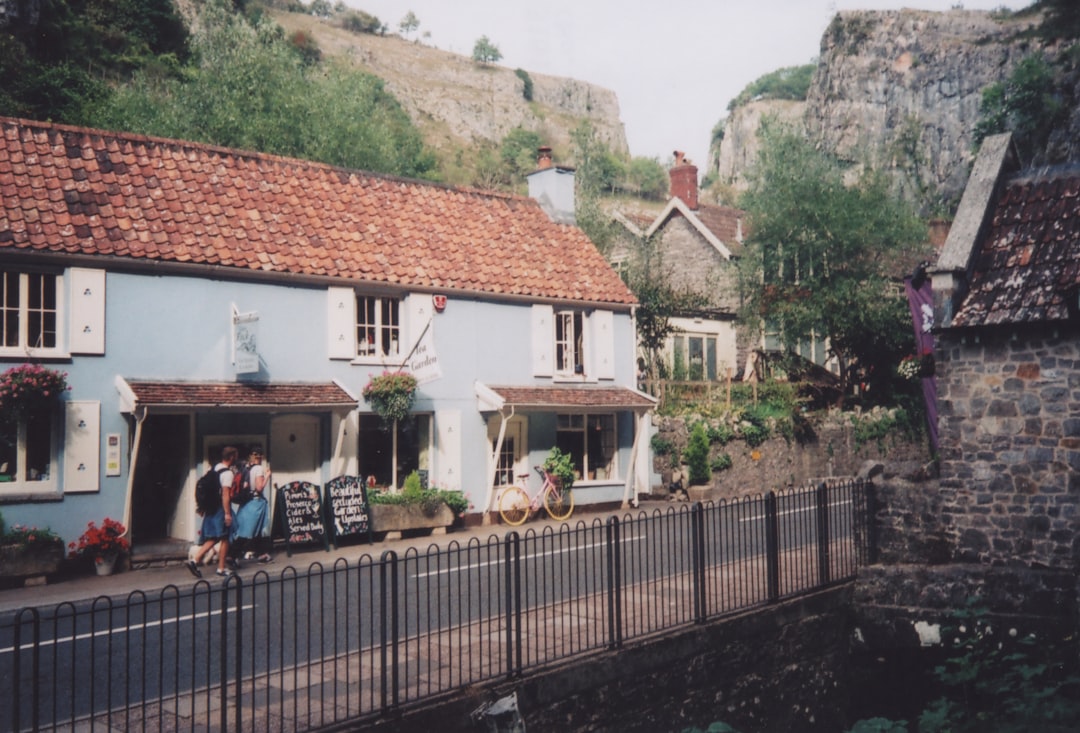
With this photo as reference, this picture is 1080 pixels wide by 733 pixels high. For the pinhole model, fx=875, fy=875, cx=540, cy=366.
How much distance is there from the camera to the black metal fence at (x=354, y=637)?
653 centimetres

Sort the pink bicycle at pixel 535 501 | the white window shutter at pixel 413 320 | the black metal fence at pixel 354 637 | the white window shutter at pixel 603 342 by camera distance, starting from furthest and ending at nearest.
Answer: the white window shutter at pixel 603 342, the pink bicycle at pixel 535 501, the white window shutter at pixel 413 320, the black metal fence at pixel 354 637

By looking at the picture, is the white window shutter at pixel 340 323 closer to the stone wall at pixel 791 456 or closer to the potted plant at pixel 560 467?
the potted plant at pixel 560 467

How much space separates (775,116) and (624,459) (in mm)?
21742

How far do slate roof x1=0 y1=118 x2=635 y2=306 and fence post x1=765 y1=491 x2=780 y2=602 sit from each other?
1109 cm

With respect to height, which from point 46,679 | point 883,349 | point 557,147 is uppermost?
point 557,147

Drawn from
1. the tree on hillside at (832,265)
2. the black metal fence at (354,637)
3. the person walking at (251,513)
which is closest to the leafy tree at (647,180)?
the tree on hillside at (832,265)

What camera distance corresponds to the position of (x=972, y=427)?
13.1 meters

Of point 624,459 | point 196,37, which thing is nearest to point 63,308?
point 624,459

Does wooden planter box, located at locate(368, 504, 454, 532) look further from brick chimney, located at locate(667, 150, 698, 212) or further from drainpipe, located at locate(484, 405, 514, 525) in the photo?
brick chimney, located at locate(667, 150, 698, 212)

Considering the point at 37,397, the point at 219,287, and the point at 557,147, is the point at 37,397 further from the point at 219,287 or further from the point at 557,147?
the point at 557,147

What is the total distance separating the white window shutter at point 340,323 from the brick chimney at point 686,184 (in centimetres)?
2251

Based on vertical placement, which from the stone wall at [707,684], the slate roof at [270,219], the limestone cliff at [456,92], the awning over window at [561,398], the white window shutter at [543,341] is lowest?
the stone wall at [707,684]

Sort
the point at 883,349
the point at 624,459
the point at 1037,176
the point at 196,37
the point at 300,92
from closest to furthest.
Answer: the point at 1037,176, the point at 624,459, the point at 883,349, the point at 300,92, the point at 196,37

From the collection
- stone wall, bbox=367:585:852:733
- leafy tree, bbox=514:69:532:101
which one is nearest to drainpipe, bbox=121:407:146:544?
stone wall, bbox=367:585:852:733
